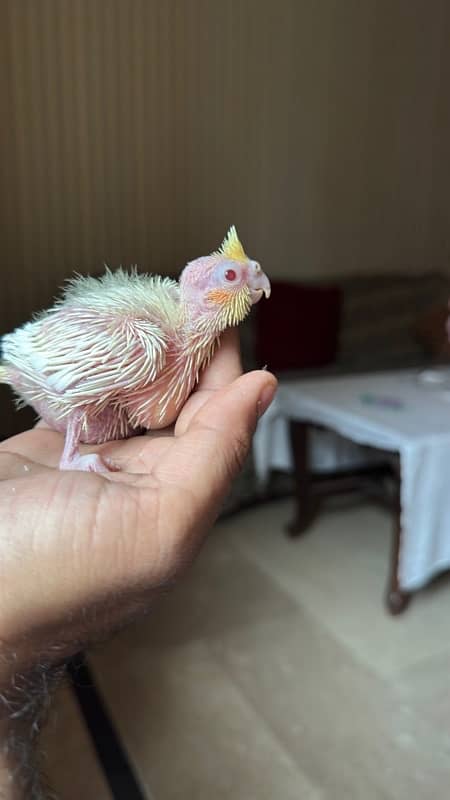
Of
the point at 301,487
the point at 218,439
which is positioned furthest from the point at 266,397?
the point at 301,487

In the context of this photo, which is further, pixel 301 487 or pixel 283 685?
pixel 301 487

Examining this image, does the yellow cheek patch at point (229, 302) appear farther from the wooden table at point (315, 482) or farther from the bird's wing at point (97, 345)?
the wooden table at point (315, 482)

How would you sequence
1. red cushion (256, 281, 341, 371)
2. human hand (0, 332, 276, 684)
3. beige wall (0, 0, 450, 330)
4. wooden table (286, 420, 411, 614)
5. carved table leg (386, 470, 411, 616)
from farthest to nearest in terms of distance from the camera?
wooden table (286, 420, 411, 614), carved table leg (386, 470, 411, 616), red cushion (256, 281, 341, 371), beige wall (0, 0, 450, 330), human hand (0, 332, 276, 684)

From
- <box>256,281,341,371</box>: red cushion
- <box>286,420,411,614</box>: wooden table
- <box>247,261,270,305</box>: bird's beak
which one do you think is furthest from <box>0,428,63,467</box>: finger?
<box>286,420,411,614</box>: wooden table

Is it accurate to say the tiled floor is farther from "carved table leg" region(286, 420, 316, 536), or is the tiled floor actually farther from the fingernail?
the fingernail

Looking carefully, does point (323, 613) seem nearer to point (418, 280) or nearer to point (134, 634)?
point (134, 634)

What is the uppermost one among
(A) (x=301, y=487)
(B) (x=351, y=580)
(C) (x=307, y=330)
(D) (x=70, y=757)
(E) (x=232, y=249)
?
(E) (x=232, y=249)

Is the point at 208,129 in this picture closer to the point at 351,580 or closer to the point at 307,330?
the point at 307,330
